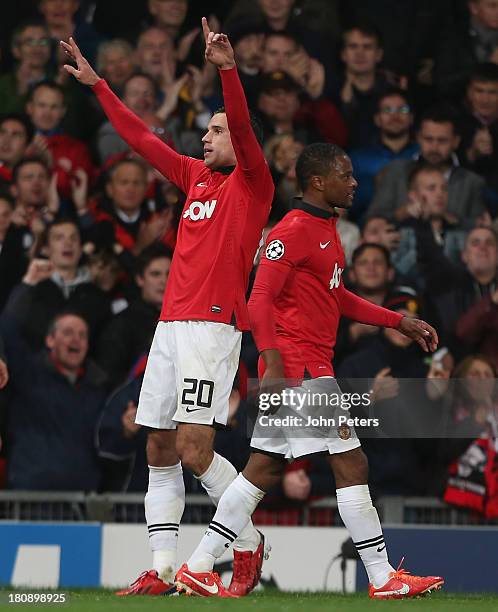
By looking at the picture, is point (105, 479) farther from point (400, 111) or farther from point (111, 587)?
point (400, 111)

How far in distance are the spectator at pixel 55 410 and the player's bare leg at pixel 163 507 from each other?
2766mm

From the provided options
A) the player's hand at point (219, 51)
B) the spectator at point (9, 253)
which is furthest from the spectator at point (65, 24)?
the player's hand at point (219, 51)

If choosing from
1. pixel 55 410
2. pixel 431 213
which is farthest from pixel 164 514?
pixel 431 213

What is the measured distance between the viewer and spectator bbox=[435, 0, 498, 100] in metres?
11.6

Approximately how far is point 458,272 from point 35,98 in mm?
Result: 3593

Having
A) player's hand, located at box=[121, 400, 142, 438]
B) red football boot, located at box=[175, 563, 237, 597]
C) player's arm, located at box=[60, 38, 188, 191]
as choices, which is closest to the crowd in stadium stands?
player's hand, located at box=[121, 400, 142, 438]

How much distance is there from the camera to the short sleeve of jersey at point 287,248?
6504 mm

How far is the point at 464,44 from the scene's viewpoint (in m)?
11.7

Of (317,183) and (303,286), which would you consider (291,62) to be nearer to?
(317,183)

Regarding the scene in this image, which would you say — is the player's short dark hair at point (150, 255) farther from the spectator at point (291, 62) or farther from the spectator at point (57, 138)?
the spectator at point (291, 62)

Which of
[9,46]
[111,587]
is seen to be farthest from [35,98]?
[111,587]

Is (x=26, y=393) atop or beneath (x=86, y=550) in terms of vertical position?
atop

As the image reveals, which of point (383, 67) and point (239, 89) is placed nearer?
point (239, 89)

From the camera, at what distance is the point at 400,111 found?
1102cm
